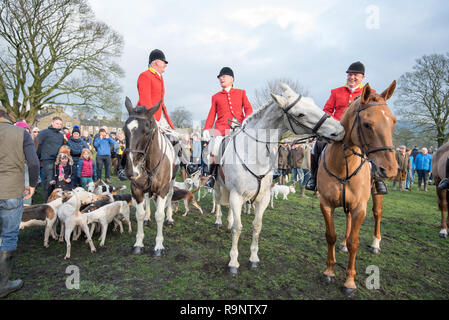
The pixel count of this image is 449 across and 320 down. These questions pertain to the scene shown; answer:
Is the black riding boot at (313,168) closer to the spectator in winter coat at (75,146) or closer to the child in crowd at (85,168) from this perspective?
the child in crowd at (85,168)

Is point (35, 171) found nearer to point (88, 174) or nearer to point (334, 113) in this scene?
point (88, 174)

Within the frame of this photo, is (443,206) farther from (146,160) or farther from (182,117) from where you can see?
(182,117)

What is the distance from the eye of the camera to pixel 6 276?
3221 millimetres

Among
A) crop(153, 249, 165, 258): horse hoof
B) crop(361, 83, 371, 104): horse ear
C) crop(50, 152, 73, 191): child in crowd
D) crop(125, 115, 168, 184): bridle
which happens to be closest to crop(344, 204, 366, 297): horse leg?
crop(361, 83, 371, 104): horse ear

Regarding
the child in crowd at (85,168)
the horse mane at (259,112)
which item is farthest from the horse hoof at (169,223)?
the horse mane at (259,112)

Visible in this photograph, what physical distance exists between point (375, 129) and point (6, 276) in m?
5.51

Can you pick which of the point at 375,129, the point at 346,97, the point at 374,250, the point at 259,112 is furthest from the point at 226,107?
the point at 374,250

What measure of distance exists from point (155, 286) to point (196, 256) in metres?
1.14

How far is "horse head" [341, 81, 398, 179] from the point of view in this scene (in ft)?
8.68

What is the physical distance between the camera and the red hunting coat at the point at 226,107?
196 inches

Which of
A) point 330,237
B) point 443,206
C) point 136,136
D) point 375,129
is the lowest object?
point 330,237

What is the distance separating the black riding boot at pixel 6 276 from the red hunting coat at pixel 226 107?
401 centimetres

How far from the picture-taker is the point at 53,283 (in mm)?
3467
